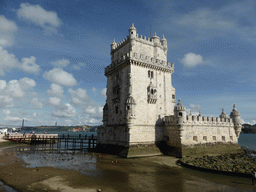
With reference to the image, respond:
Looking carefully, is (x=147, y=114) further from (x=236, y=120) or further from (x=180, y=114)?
(x=236, y=120)

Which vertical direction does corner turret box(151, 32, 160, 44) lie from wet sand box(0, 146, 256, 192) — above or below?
above

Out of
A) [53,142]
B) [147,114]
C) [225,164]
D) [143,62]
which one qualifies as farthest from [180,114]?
[53,142]

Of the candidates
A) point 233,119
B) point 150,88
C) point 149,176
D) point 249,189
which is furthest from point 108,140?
point 233,119

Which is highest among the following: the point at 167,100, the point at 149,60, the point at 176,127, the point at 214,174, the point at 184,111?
the point at 149,60

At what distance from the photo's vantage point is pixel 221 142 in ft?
110

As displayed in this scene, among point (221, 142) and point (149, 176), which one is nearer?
point (149, 176)

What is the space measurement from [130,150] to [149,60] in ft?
55.0

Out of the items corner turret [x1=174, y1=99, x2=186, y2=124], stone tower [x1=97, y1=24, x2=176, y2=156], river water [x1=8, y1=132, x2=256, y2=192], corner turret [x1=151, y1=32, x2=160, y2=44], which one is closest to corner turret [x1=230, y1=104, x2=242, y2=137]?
stone tower [x1=97, y1=24, x2=176, y2=156]

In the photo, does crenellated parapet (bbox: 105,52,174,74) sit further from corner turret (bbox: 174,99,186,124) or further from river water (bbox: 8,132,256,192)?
river water (bbox: 8,132,256,192)

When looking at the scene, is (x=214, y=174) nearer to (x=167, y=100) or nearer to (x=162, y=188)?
(x=162, y=188)

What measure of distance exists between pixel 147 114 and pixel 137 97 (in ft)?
11.9

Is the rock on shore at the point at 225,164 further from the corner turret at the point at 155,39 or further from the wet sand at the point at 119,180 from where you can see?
the corner turret at the point at 155,39

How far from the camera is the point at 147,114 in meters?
30.7

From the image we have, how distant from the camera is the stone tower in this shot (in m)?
28.8
